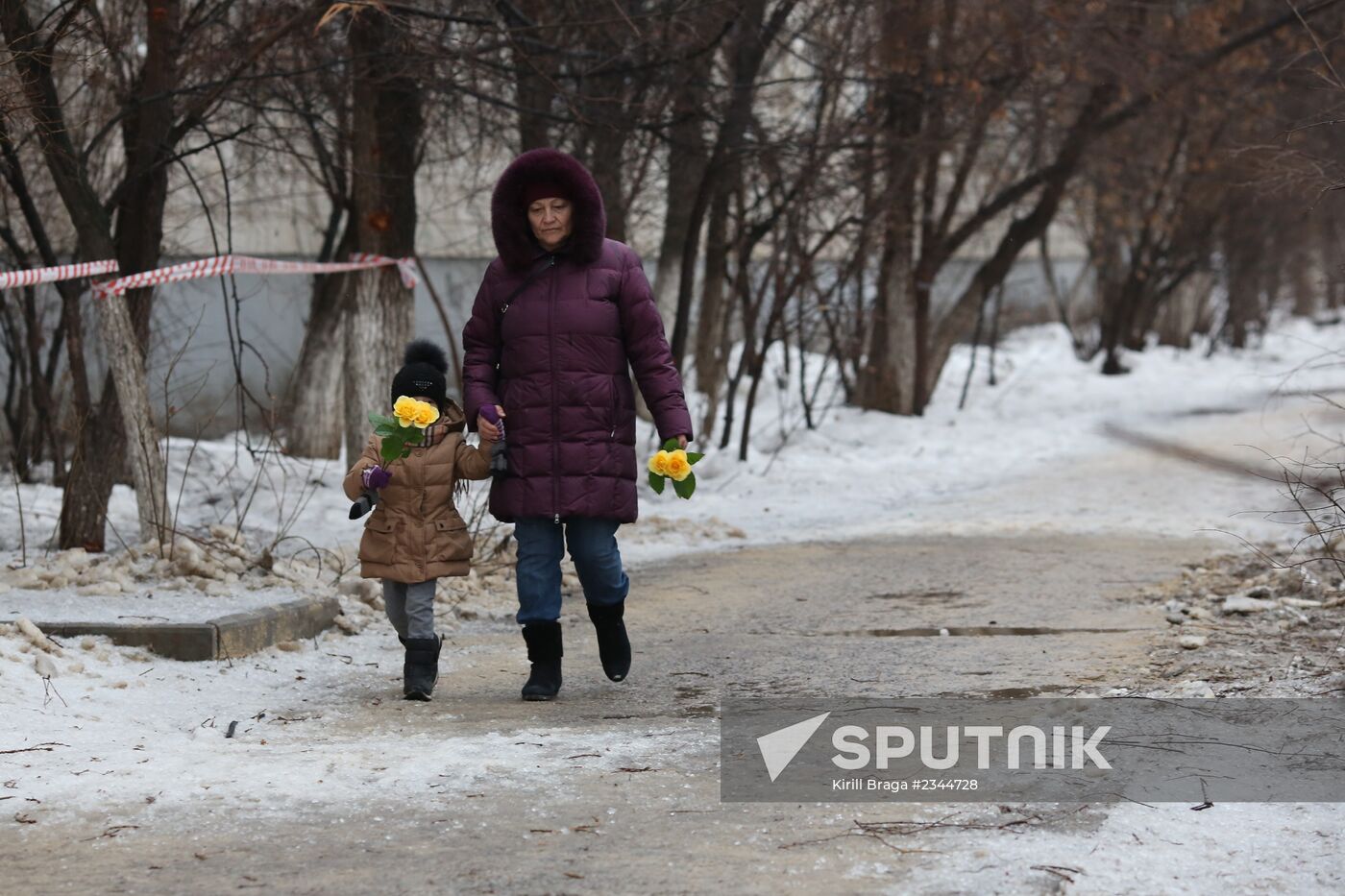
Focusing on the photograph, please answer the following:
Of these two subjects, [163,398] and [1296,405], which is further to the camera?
[1296,405]

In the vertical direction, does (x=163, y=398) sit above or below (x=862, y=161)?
below

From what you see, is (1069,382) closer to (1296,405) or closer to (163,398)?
(1296,405)

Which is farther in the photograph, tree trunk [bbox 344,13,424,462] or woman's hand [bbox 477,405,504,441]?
tree trunk [bbox 344,13,424,462]

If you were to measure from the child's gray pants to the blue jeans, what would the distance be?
0.35m

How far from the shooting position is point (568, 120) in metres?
10.1

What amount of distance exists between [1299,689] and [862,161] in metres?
10.0

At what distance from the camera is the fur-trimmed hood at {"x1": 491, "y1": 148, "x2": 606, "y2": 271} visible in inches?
220

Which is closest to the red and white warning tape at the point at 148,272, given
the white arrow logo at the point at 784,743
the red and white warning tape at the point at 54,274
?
the red and white warning tape at the point at 54,274

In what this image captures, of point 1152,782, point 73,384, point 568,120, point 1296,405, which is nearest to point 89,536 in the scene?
point 73,384

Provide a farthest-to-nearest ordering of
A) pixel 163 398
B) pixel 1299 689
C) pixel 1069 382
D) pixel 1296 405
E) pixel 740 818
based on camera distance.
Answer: pixel 1069 382 → pixel 1296 405 → pixel 163 398 → pixel 1299 689 → pixel 740 818

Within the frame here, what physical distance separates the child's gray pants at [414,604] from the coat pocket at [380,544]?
0.31ft

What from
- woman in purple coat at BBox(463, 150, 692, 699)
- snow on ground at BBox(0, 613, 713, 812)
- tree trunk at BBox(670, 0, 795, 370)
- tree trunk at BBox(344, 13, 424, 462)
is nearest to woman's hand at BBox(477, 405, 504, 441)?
woman in purple coat at BBox(463, 150, 692, 699)

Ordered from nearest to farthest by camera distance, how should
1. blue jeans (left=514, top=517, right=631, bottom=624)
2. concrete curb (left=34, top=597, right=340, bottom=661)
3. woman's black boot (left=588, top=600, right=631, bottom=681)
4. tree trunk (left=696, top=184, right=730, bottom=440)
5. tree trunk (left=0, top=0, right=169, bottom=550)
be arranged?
blue jeans (left=514, top=517, right=631, bottom=624) → woman's black boot (left=588, top=600, right=631, bottom=681) → concrete curb (left=34, top=597, right=340, bottom=661) → tree trunk (left=0, top=0, right=169, bottom=550) → tree trunk (left=696, top=184, right=730, bottom=440)

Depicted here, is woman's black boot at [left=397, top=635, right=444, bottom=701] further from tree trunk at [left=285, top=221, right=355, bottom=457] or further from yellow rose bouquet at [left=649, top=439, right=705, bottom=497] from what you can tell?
tree trunk at [left=285, top=221, right=355, bottom=457]
